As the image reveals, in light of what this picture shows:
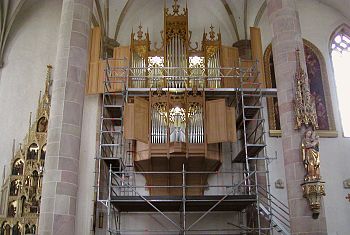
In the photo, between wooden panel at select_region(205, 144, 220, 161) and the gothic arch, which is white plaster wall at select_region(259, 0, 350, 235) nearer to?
the gothic arch

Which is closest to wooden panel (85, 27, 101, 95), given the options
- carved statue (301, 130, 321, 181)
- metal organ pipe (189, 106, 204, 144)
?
metal organ pipe (189, 106, 204, 144)

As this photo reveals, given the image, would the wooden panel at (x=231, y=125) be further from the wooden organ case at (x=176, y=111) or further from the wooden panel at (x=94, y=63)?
the wooden panel at (x=94, y=63)

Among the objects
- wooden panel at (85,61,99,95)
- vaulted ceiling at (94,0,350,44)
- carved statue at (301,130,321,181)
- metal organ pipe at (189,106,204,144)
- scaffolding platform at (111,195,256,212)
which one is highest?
vaulted ceiling at (94,0,350,44)

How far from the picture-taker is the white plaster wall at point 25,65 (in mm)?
19047

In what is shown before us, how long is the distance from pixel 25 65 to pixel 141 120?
255 inches

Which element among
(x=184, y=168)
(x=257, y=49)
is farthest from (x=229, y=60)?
(x=184, y=168)

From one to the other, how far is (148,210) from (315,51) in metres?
10.8

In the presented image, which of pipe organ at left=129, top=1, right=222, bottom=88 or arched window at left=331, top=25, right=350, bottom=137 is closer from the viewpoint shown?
pipe organ at left=129, top=1, right=222, bottom=88

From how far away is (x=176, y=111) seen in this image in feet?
58.5

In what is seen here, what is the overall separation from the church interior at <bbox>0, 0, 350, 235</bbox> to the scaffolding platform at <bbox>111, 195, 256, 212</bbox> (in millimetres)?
61

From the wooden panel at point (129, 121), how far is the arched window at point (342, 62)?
32.1 feet

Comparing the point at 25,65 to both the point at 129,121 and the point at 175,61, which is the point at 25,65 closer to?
the point at 129,121

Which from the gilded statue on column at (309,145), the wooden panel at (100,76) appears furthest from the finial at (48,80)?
the gilded statue on column at (309,145)

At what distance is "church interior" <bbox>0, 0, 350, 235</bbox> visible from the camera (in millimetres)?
15062
